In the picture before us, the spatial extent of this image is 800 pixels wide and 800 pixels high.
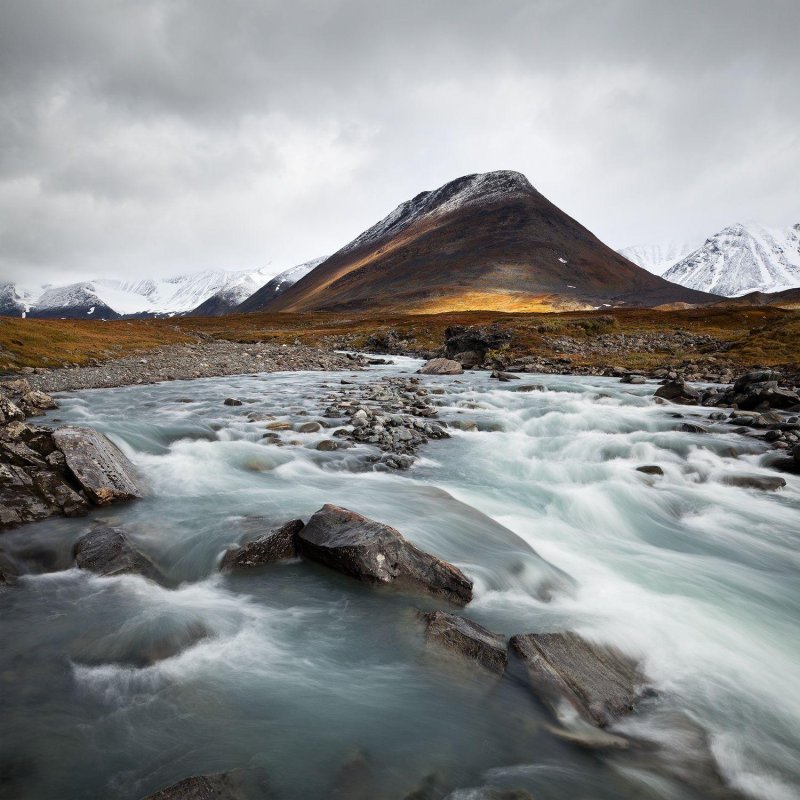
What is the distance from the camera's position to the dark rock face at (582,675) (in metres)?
4.08

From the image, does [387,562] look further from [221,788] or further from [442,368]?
[442,368]

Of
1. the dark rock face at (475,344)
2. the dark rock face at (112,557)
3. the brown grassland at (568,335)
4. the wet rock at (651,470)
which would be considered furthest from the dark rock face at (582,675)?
the dark rock face at (475,344)

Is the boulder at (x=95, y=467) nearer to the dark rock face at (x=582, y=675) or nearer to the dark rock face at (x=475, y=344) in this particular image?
the dark rock face at (x=582, y=675)

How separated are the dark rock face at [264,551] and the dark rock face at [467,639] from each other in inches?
87.3

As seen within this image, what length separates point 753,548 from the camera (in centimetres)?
781

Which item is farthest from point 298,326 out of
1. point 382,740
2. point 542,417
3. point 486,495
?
point 382,740

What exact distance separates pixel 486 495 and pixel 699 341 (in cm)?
3291

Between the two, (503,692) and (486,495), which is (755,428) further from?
(503,692)

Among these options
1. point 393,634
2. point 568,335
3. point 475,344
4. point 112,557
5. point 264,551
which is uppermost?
point 568,335

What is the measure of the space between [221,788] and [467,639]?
7.91ft

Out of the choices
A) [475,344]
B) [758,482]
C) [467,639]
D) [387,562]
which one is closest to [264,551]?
[387,562]

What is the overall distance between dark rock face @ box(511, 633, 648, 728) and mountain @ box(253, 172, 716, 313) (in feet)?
293

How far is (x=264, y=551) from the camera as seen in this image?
6324 mm

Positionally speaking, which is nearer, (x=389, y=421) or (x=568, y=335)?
(x=389, y=421)
